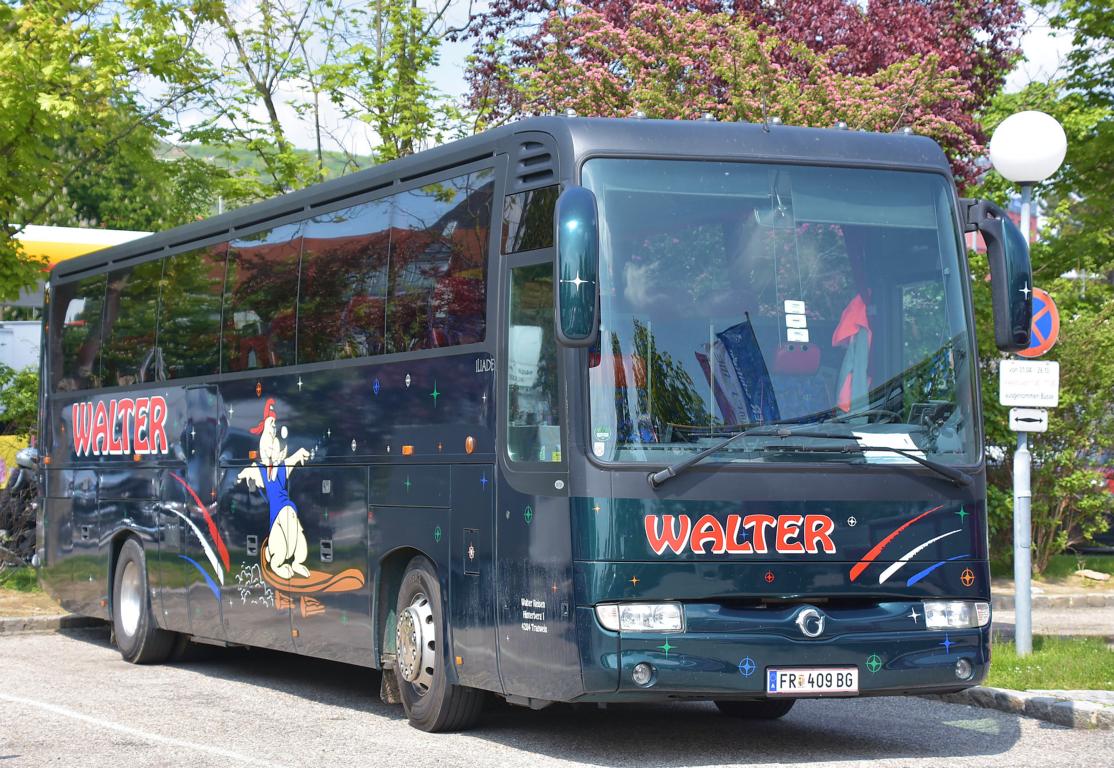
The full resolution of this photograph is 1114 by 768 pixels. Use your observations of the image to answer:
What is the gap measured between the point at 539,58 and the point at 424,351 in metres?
17.0

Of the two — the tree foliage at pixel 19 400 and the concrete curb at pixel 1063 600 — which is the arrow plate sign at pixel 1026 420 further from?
→ the tree foliage at pixel 19 400

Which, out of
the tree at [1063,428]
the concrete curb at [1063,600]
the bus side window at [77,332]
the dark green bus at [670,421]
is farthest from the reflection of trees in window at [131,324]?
the concrete curb at [1063,600]

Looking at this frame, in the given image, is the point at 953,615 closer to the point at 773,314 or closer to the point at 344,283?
the point at 773,314

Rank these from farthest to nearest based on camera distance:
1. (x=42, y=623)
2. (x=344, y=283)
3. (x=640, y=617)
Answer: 1. (x=42, y=623)
2. (x=344, y=283)
3. (x=640, y=617)

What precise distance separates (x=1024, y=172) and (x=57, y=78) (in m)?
10.7

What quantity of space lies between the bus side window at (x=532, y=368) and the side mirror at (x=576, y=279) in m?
0.74

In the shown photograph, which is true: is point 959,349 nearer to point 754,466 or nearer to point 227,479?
point 754,466

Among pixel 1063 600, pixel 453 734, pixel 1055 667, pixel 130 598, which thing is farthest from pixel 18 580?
pixel 1055 667

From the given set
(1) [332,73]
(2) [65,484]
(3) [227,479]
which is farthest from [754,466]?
(1) [332,73]

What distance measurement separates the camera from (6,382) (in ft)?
79.5

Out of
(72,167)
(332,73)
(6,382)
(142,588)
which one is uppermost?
(332,73)

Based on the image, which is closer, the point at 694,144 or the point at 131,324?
the point at 694,144

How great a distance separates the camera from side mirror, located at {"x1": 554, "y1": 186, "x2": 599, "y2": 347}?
8922 millimetres

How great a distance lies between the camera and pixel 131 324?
54.7 feet
